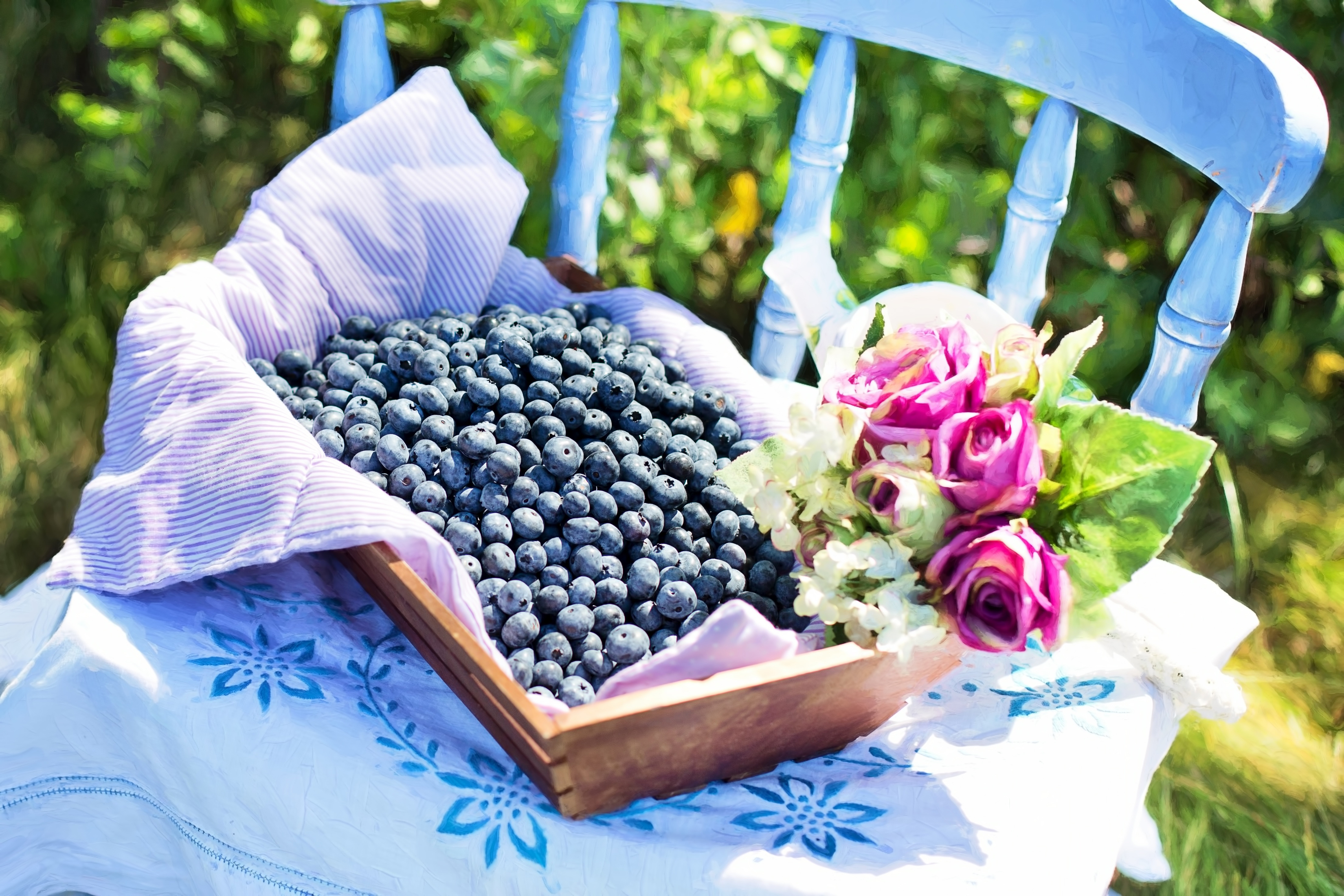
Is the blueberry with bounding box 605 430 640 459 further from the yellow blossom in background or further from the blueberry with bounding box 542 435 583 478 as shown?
the yellow blossom in background

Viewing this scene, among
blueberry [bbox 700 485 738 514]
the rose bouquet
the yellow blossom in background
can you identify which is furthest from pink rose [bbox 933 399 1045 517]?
the yellow blossom in background

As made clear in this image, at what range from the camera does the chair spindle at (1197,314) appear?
2.96 ft

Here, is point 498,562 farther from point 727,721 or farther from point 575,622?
point 727,721

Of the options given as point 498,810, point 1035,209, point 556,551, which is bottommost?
point 498,810

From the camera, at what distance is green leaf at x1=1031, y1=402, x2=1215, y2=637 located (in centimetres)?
70

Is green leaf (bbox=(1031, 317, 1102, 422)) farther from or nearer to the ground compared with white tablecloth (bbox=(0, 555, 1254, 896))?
farther from the ground

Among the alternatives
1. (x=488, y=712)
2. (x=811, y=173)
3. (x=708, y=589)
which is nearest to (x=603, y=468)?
(x=708, y=589)

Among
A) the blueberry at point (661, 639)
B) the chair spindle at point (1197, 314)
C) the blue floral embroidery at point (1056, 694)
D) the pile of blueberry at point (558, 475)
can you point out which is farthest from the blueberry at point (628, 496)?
the chair spindle at point (1197, 314)

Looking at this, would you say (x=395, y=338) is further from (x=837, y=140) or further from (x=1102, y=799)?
(x=1102, y=799)

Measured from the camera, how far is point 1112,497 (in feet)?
2.35

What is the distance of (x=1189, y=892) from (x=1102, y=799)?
806 mm

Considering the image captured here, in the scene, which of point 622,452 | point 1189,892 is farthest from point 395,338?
point 1189,892

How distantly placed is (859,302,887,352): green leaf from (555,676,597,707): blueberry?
33cm

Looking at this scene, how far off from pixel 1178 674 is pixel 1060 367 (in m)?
0.30
